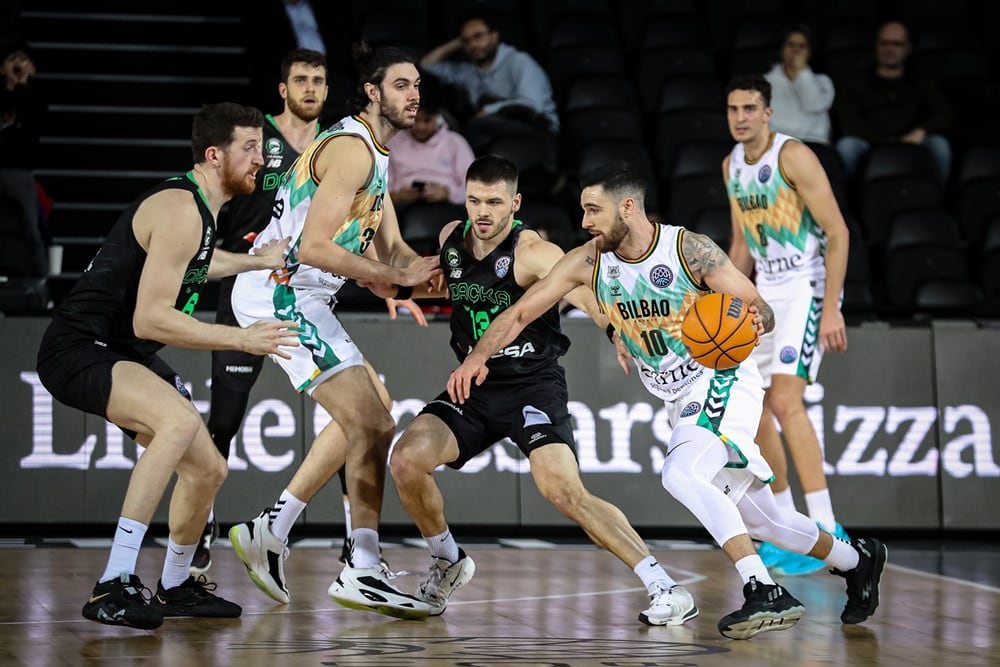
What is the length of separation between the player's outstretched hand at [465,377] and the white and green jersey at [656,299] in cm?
61

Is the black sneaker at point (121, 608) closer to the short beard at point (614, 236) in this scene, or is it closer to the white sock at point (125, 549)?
the white sock at point (125, 549)

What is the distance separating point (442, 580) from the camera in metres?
6.24

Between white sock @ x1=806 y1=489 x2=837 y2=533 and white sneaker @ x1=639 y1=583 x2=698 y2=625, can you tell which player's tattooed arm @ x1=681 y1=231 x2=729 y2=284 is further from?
white sock @ x1=806 y1=489 x2=837 y2=533

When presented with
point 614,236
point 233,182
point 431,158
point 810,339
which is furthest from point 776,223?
point 431,158

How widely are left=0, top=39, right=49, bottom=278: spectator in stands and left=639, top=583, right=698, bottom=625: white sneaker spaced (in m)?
5.74

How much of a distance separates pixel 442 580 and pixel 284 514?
2.53 ft

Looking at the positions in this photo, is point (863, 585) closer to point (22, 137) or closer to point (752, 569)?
point (752, 569)

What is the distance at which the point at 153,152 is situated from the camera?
11.9 meters

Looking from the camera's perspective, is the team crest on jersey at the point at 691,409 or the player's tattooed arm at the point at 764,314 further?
the team crest on jersey at the point at 691,409

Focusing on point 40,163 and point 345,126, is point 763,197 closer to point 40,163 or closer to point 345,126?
point 345,126

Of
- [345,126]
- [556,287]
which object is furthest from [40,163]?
[556,287]

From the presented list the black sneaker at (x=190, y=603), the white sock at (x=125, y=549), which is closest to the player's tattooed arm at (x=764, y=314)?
the black sneaker at (x=190, y=603)

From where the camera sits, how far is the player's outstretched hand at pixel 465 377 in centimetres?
587

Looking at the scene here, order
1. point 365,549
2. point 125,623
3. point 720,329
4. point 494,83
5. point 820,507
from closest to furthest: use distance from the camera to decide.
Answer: point 125,623 → point 720,329 → point 365,549 → point 820,507 → point 494,83
